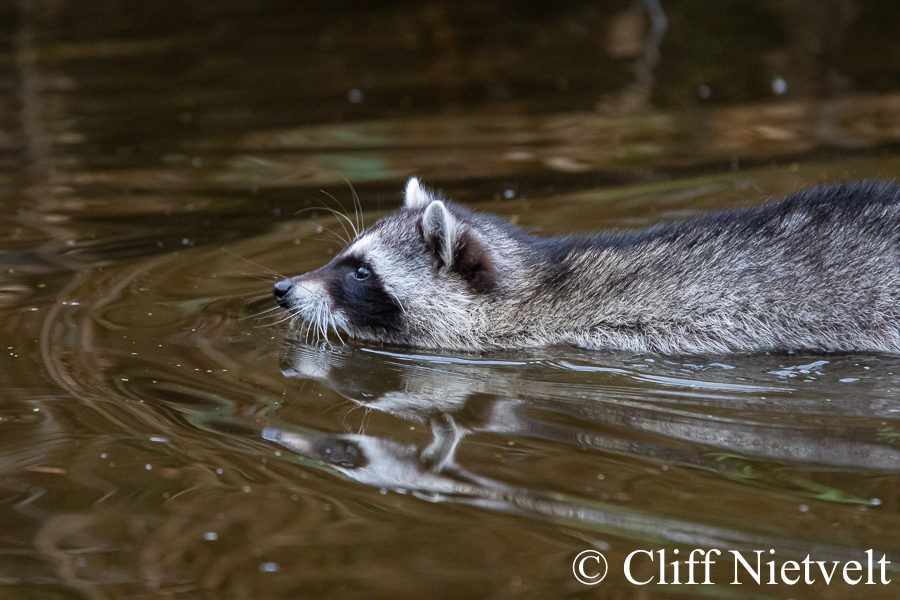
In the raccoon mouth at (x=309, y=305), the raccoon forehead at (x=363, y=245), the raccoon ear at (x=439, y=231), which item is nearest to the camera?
the raccoon ear at (x=439, y=231)

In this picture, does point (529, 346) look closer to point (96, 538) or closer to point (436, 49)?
point (96, 538)

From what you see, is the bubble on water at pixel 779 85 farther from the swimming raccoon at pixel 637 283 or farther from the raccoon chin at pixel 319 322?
the raccoon chin at pixel 319 322

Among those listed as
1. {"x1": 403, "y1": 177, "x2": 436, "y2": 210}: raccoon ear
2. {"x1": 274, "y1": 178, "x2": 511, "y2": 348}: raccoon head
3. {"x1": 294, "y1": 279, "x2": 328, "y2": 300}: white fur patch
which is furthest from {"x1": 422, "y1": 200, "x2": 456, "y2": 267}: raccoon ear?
{"x1": 294, "y1": 279, "x2": 328, "y2": 300}: white fur patch

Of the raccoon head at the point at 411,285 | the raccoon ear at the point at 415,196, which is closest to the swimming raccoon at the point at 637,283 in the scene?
the raccoon head at the point at 411,285

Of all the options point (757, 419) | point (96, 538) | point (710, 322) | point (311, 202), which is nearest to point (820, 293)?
point (710, 322)

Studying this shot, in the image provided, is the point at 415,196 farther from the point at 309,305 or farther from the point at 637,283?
the point at 637,283

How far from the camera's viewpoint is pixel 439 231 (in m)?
6.16

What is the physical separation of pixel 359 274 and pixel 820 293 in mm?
2830

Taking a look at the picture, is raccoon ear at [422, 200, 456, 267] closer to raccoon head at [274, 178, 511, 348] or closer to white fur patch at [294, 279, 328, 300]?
raccoon head at [274, 178, 511, 348]

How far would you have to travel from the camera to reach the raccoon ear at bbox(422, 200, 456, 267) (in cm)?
606

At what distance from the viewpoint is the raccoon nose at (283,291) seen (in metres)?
6.12

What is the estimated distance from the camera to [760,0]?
17.7 metres

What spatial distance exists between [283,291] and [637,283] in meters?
2.20

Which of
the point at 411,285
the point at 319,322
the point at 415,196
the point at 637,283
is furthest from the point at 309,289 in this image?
the point at 637,283
